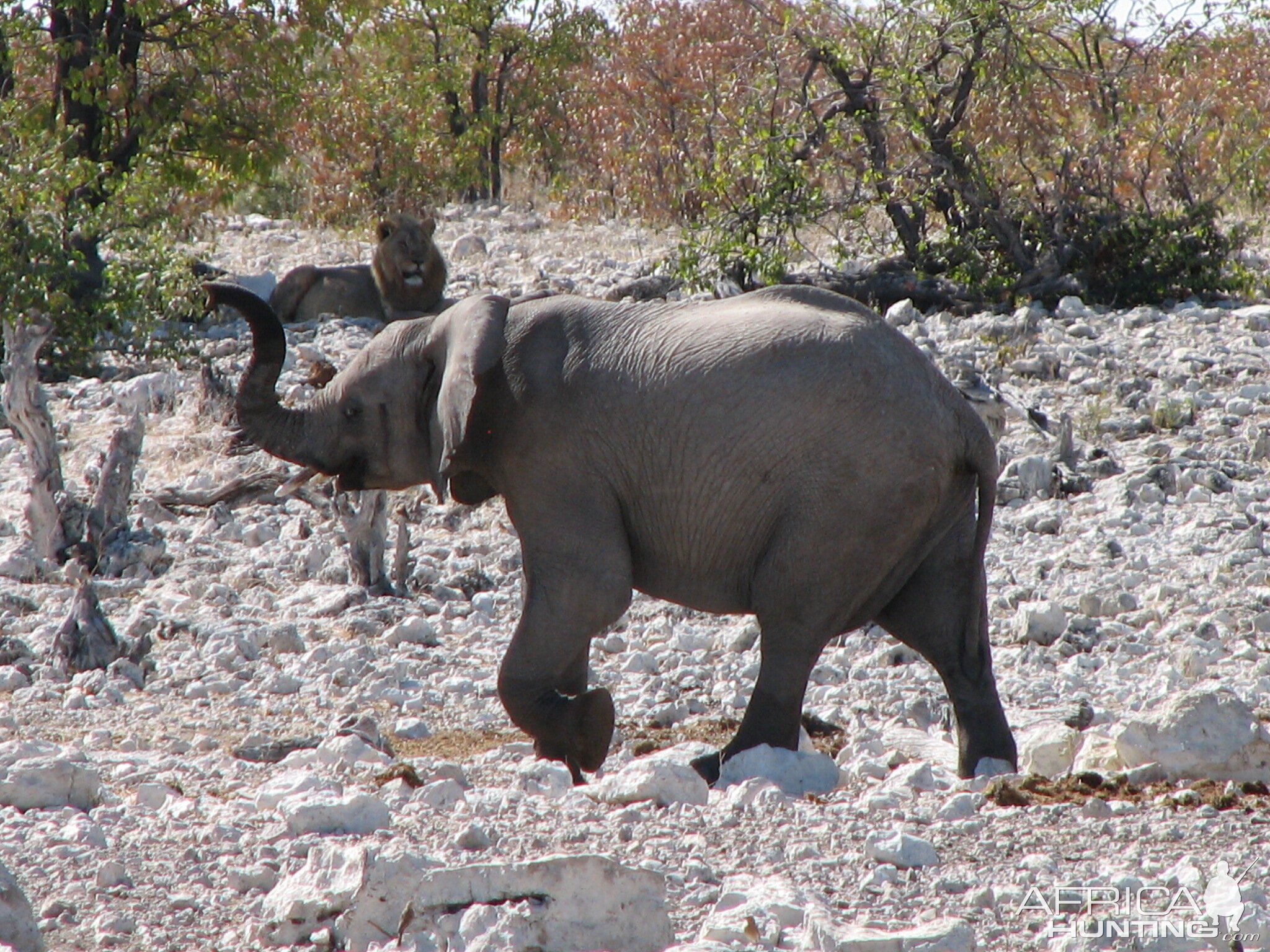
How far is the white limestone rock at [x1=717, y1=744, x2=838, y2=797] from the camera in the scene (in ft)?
16.2

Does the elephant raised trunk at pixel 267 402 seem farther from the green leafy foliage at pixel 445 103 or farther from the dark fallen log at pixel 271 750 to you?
the green leafy foliage at pixel 445 103

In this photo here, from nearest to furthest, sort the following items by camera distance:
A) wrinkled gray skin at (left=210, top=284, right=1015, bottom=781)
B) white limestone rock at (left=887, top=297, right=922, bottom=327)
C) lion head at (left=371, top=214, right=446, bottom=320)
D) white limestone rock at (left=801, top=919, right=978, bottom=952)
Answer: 1. white limestone rock at (left=801, top=919, right=978, bottom=952)
2. wrinkled gray skin at (left=210, top=284, right=1015, bottom=781)
3. white limestone rock at (left=887, top=297, right=922, bottom=327)
4. lion head at (left=371, top=214, right=446, bottom=320)

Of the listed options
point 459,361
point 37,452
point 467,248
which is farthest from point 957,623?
point 467,248

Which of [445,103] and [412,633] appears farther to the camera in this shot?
[445,103]

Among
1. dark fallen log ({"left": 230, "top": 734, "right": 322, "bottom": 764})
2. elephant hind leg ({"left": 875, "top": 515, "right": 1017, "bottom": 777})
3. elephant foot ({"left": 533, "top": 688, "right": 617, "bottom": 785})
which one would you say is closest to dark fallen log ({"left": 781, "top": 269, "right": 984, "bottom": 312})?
elephant hind leg ({"left": 875, "top": 515, "right": 1017, "bottom": 777})

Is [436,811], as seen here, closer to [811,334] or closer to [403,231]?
[811,334]

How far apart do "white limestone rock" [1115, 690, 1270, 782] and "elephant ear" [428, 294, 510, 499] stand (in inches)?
94.4

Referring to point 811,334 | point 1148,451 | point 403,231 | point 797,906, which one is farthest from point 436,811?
point 403,231

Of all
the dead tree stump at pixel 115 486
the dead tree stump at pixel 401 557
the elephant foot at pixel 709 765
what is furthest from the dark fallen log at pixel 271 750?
the dead tree stump at pixel 115 486

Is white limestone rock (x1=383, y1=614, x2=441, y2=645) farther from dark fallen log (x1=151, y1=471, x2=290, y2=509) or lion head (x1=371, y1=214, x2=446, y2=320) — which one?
lion head (x1=371, y1=214, x2=446, y2=320)

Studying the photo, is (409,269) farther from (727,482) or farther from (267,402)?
(727,482)

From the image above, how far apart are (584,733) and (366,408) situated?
1.59 m

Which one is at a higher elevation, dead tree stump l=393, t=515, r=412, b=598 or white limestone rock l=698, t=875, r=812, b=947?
white limestone rock l=698, t=875, r=812, b=947
